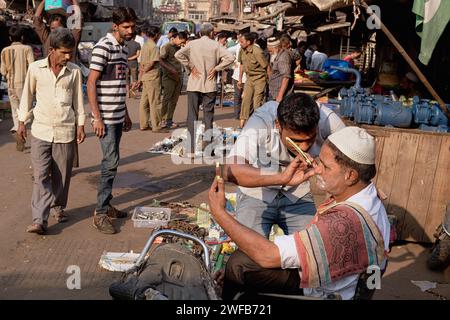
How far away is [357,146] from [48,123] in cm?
339

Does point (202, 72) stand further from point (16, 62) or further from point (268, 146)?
point (268, 146)

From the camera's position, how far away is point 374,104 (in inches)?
210

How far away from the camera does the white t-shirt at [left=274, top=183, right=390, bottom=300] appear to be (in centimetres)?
Result: 225

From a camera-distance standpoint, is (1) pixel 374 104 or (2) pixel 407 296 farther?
(1) pixel 374 104

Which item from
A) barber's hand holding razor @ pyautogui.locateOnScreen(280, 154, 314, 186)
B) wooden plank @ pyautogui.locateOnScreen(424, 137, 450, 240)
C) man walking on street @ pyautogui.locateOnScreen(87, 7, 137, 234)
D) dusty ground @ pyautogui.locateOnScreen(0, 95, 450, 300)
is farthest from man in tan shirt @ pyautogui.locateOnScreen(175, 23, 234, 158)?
barber's hand holding razor @ pyautogui.locateOnScreen(280, 154, 314, 186)

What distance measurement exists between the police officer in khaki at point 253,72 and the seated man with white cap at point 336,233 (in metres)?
7.56

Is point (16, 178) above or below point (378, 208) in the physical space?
below

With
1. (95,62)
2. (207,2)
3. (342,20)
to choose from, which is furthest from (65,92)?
(207,2)

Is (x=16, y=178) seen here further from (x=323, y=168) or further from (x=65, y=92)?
(x=323, y=168)

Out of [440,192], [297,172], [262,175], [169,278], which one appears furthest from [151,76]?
[169,278]

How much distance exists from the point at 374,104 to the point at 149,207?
8.68 feet

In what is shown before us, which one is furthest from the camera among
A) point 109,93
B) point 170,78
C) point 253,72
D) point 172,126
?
point 172,126

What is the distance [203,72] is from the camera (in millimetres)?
8086

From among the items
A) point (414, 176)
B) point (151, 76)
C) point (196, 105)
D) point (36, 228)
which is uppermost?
point (151, 76)
